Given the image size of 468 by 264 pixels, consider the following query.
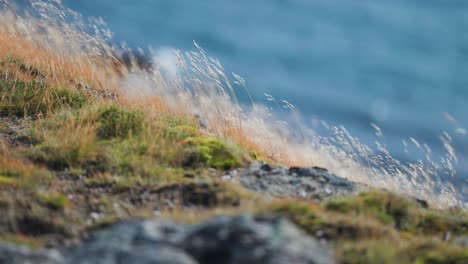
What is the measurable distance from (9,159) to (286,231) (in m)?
4.03

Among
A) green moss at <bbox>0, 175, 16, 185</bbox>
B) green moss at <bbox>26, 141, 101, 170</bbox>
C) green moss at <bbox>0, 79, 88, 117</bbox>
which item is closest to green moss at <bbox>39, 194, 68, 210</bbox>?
green moss at <bbox>0, 175, 16, 185</bbox>

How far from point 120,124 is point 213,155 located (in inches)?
53.4

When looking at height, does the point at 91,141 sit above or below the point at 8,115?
below

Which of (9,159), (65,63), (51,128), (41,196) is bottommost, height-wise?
(41,196)

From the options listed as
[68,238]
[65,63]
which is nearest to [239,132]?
[65,63]

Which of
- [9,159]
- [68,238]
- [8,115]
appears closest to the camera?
A: [68,238]

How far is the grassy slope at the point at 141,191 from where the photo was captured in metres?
5.25

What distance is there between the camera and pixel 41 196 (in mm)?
5789

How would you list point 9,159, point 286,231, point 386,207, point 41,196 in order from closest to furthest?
point 286,231 → point 41,196 → point 386,207 → point 9,159

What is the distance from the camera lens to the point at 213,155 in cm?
784

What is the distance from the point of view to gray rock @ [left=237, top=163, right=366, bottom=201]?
6.84 metres

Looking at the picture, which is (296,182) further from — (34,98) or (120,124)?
(34,98)

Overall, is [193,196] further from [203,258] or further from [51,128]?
[51,128]

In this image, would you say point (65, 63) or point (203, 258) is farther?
point (65, 63)
